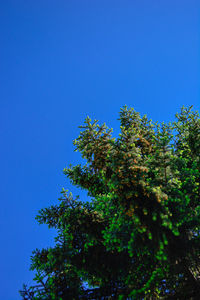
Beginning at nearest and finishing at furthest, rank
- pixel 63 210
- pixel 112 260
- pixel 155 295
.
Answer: pixel 155 295
pixel 112 260
pixel 63 210

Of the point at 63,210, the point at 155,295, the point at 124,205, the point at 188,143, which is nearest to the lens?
the point at 124,205

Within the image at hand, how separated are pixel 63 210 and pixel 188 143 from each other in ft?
30.3

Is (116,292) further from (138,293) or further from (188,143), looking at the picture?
(188,143)

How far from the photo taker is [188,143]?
1071 centimetres

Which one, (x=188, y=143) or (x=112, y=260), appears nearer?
(x=112, y=260)

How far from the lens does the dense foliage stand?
6.47 meters

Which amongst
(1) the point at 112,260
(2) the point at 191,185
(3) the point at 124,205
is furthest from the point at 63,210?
(2) the point at 191,185

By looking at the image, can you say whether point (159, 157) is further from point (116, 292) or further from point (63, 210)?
point (116, 292)

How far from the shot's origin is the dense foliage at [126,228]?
255 inches

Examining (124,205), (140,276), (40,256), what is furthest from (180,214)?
(40,256)

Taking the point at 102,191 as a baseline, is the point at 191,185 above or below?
below

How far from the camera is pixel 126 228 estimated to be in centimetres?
742

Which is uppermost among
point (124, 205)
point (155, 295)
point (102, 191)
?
point (102, 191)

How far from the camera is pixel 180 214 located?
694cm
